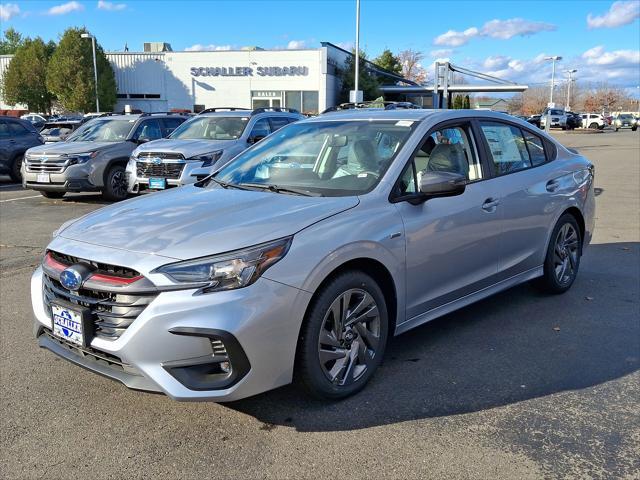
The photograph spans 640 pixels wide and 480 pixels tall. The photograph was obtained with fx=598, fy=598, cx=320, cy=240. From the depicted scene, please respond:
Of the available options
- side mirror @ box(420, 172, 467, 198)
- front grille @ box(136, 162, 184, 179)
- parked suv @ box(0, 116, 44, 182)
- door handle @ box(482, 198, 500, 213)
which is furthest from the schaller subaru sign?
side mirror @ box(420, 172, 467, 198)

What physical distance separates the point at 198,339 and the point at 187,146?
859 centimetres

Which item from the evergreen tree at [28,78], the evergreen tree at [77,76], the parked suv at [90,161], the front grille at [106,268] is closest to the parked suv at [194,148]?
the parked suv at [90,161]

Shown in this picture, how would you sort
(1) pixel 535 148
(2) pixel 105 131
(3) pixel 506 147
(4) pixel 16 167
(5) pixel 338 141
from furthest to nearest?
(4) pixel 16 167 < (2) pixel 105 131 < (1) pixel 535 148 < (3) pixel 506 147 < (5) pixel 338 141

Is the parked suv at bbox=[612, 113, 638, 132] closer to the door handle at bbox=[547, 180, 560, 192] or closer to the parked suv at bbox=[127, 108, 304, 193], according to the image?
the parked suv at bbox=[127, 108, 304, 193]

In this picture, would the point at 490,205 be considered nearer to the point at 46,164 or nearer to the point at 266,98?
the point at 46,164

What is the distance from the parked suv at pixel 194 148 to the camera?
10758 mm

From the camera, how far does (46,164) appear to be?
1197 cm

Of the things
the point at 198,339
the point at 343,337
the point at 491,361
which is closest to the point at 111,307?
the point at 198,339

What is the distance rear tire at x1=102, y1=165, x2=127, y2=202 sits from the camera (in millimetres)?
12257

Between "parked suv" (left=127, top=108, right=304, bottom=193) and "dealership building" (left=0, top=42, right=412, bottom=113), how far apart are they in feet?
109

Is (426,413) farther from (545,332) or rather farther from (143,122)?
(143,122)

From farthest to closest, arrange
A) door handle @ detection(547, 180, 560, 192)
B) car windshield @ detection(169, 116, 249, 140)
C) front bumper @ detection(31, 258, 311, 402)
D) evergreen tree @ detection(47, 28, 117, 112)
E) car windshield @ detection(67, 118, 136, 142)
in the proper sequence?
evergreen tree @ detection(47, 28, 117, 112), car windshield @ detection(67, 118, 136, 142), car windshield @ detection(169, 116, 249, 140), door handle @ detection(547, 180, 560, 192), front bumper @ detection(31, 258, 311, 402)

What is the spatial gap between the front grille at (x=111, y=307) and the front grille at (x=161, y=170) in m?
7.72

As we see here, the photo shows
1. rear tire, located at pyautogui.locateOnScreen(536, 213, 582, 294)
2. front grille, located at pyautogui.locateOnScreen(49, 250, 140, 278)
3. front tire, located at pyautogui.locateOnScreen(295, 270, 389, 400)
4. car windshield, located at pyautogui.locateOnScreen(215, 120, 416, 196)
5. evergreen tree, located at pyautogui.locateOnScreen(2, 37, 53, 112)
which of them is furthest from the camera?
evergreen tree, located at pyautogui.locateOnScreen(2, 37, 53, 112)
